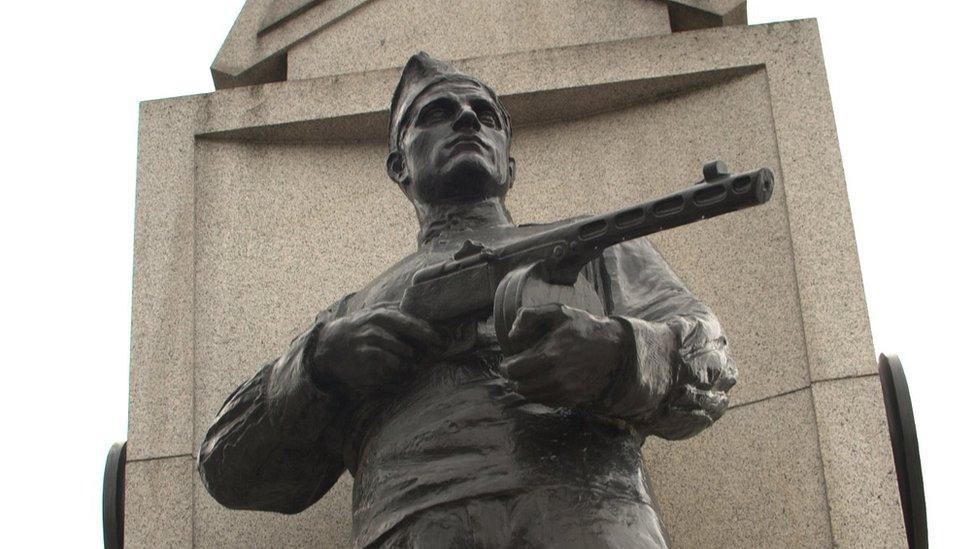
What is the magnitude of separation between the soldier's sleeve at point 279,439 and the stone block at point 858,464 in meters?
1.65

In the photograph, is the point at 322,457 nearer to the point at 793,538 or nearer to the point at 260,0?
the point at 793,538

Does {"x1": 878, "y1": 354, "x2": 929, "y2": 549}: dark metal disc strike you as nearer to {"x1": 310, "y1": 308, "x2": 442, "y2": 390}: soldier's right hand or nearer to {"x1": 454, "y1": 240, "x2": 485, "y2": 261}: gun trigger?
{"x1": 454, "y1": 240, "x2": 485, "y2": 261}: gun trigger

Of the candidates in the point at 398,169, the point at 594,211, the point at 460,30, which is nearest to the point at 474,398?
the point at 398,169

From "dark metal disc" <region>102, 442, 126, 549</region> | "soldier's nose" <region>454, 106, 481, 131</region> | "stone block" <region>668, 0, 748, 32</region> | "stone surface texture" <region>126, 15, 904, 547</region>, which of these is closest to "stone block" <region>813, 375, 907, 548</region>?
"stone surface texture" <region>126, 15, 904, 547</region>

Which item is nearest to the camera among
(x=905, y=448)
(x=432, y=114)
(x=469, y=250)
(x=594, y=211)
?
(x=469, y=250)

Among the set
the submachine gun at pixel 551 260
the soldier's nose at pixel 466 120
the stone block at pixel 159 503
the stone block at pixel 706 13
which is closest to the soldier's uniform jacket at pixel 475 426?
the submachine gun at pixel 551 260

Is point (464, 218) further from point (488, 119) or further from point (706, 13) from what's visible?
point (706, 13)

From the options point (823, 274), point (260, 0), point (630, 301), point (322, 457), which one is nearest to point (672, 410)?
point (630, 301)

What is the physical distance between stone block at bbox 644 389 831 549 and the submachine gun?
136 cm

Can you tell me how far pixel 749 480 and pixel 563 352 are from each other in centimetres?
192

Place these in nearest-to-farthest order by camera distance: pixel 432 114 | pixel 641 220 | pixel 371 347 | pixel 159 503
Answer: pixel 641 220
pixel 371 347
pixel 432 114
pixel 159 503

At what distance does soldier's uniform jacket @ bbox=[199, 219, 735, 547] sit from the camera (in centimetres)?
420

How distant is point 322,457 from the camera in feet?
15.9

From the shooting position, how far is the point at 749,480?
569 cm
